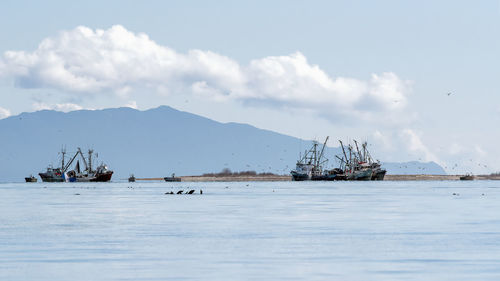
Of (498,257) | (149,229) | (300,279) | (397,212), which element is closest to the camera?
(300,279)

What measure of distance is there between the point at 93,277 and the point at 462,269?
1802 cm

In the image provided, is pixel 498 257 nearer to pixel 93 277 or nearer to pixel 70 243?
pixel 93 277

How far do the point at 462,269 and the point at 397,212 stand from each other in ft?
157

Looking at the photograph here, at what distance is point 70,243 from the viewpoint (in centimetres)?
5278

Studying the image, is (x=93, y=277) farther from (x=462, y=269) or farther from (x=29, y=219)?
(x=29, y=219)

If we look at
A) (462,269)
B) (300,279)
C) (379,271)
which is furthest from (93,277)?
(462,269)

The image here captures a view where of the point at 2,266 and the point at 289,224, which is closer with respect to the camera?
the point at 2,266

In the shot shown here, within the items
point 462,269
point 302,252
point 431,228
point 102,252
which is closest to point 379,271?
point 462,269

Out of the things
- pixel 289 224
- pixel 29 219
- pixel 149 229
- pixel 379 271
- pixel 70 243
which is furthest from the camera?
pixel 29 219

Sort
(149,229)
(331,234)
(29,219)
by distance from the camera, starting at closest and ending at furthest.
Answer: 1. (331,234)
2. (149,229)
3. (29,219)

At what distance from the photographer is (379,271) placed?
3928 cm

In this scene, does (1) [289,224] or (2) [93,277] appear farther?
(1) [289,224]

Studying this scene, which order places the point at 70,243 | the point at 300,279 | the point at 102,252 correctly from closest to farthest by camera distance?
the point at 300,279, the point at 102,252, the point at 70,243

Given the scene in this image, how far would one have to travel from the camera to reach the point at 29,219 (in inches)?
3046
